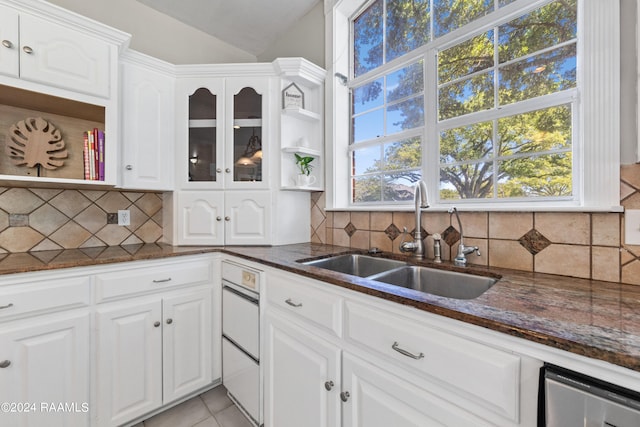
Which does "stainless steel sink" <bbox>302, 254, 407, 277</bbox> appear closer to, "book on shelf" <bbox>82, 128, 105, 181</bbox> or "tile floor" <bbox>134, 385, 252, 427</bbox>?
"tile floor" <bbox>134, 385, 252, 427</bbox>

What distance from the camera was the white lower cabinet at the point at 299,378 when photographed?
1.07m

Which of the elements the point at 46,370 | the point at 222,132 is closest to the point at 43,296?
the point at 46,370

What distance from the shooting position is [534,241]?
1.16 metres

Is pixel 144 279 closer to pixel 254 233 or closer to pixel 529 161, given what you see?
pixel 254 233

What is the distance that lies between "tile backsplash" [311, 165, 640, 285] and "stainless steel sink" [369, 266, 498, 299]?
0.18m

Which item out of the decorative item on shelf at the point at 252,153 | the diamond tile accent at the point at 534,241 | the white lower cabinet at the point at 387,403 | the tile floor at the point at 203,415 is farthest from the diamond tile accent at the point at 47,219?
the diamond tile accent at the point at 534,241

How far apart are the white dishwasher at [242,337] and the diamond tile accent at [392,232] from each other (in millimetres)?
816

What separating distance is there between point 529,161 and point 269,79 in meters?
1.71

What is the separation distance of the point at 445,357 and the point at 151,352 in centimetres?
159

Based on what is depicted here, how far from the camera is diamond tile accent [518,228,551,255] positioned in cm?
114

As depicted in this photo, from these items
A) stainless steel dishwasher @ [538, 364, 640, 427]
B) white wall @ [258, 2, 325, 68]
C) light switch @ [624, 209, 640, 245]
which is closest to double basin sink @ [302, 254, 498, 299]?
light switch @ [624, 209, 640, 245]

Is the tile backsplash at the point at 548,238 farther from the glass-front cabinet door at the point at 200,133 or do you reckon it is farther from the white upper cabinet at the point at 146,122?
the white upper cabinet at the point at 146,122

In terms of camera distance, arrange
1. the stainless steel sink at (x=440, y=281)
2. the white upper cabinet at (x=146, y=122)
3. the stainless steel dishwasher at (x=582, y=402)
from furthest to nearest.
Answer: the white upper cabinet at (x=146, y=122) → the stainless steel sink at (x=440, y=281) → the stainless steel dishwasher at (x=582, y=402)

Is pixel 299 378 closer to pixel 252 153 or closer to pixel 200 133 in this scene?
pixel 252 153
